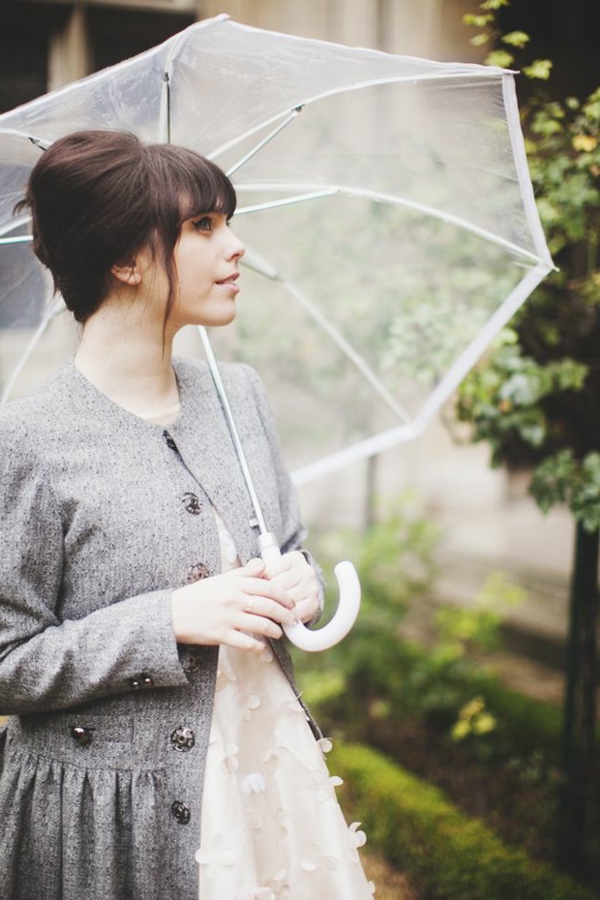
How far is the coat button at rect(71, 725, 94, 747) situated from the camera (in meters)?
1.54

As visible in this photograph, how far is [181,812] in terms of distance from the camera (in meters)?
1.52

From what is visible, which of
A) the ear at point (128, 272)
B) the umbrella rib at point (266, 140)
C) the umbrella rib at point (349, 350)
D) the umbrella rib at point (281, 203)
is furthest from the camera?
the umbrella rib at point (349, 350)

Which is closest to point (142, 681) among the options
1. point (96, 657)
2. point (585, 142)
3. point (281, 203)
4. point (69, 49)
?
point (96, 657)

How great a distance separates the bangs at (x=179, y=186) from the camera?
152cm

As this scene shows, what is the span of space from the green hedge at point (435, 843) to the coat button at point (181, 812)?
1.81 m

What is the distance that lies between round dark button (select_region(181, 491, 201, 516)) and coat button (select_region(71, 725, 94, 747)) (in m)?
0.43

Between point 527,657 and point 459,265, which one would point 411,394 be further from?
point 527,657

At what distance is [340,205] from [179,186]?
2049mm

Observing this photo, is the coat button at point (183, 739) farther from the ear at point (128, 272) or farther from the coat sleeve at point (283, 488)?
the ear at point (128, 272)

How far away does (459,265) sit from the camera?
10.3 feet

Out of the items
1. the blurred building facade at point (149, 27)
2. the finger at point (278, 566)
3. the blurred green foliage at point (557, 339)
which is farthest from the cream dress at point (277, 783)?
the blurred building facade at point (149, 27)

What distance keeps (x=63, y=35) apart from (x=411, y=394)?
9.72 feet

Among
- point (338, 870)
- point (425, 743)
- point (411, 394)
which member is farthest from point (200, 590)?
point (425, 743)

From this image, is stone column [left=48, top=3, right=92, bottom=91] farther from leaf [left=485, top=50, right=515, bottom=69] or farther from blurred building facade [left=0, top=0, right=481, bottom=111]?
leaf [left=485, top=50, right=515, bottom=69]
